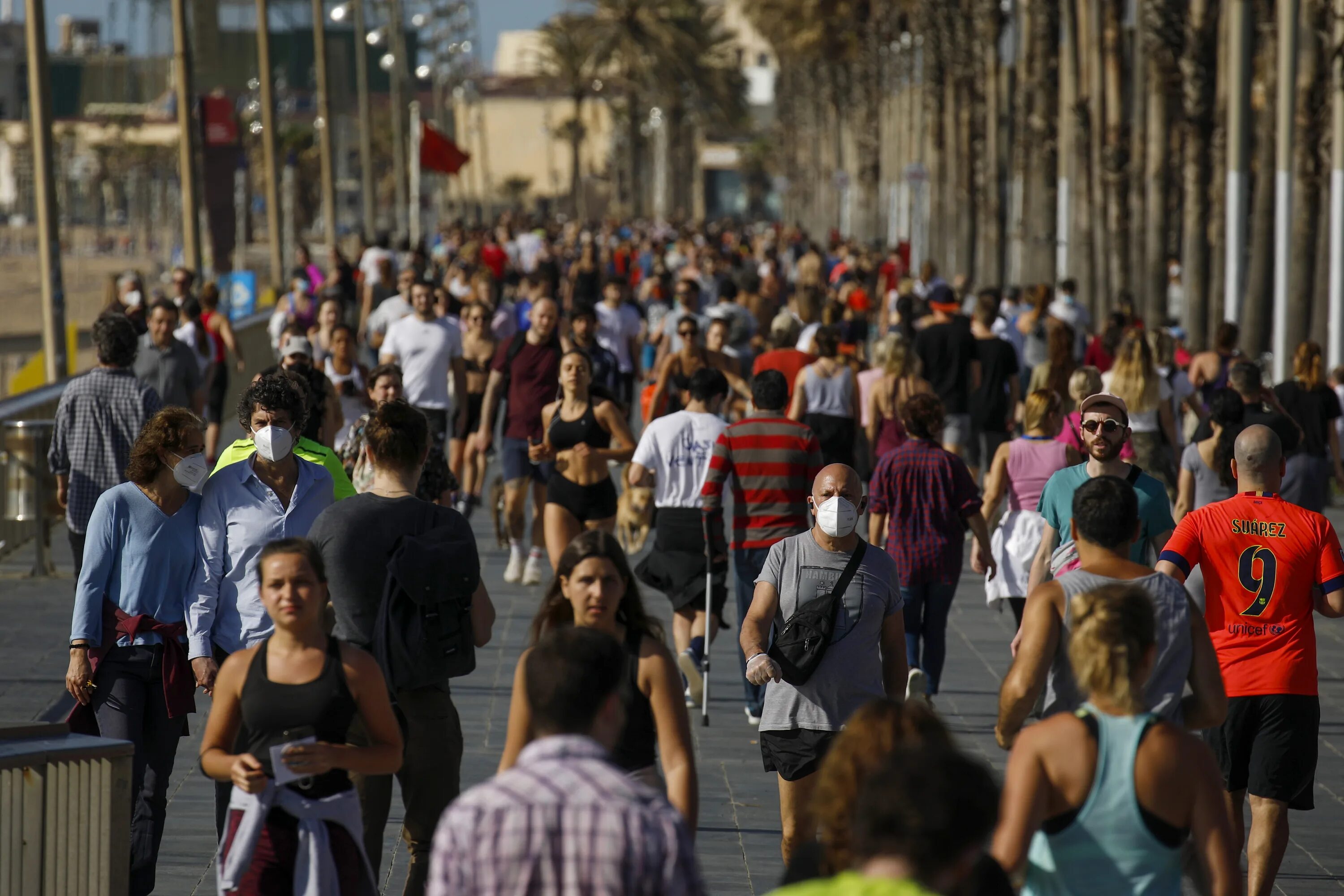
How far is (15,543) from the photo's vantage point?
14.0 metres

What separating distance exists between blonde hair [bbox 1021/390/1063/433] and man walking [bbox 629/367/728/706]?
1.39 m

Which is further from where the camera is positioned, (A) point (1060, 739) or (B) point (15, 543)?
(B) point (15, 543)

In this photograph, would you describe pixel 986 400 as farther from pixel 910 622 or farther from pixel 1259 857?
pixel 1259 857

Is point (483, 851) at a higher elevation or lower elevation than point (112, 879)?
higher

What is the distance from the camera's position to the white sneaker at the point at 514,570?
12716mm

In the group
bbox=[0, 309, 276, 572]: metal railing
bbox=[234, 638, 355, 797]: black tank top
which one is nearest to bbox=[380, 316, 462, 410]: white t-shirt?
bbox=[0, 309, 276, 572]: metal railing

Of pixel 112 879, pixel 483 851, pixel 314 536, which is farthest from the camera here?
pixel 314 536

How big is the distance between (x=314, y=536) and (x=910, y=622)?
389 cm

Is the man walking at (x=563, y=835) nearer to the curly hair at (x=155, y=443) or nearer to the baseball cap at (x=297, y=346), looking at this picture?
the curly hair at (x=155, y=443)

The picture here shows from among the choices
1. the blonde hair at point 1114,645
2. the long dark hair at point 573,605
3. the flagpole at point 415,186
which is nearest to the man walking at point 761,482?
the long dark hair at point 573,605

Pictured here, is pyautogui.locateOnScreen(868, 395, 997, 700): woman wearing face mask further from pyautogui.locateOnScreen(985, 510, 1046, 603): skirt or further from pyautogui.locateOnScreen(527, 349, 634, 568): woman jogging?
pyautogui.locateOnScreen(527, 349, 634, 568): woman jogging

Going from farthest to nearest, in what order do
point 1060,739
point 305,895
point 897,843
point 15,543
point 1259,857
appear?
point 15,543, point 1259,857, point 305,895, point 1060,739, point 897,843

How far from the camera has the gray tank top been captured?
507 cm

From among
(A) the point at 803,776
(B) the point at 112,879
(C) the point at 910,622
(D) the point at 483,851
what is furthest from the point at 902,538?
(D) the point at 483,851
